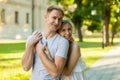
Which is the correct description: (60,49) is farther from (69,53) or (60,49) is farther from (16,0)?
(16,0)

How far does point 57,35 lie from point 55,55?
19 cm

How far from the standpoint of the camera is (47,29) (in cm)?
365

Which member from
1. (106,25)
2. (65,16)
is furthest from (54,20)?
(65,16)

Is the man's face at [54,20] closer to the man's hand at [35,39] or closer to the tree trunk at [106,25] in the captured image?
the man's hand at [35,39]

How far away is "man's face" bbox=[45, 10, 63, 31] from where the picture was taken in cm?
361

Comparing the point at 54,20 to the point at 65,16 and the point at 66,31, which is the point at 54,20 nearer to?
the point at 66,31

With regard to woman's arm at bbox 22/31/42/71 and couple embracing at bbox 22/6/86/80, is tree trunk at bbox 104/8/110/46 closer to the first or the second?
couple embracing at bbox 22/6/86/80

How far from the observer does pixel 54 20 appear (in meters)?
3.61

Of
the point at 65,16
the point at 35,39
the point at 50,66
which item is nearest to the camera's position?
the point at 50,66

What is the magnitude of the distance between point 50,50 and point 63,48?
0.40 feet

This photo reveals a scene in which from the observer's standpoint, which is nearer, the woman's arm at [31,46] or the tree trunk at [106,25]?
the woman's arm at [31,46]

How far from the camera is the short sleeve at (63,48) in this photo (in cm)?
356

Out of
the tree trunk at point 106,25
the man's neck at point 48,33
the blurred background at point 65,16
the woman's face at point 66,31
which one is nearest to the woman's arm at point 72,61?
the woman's face at point 66,31

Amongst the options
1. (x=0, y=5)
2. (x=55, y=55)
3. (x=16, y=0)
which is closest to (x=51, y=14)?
(x=55, y=55)
